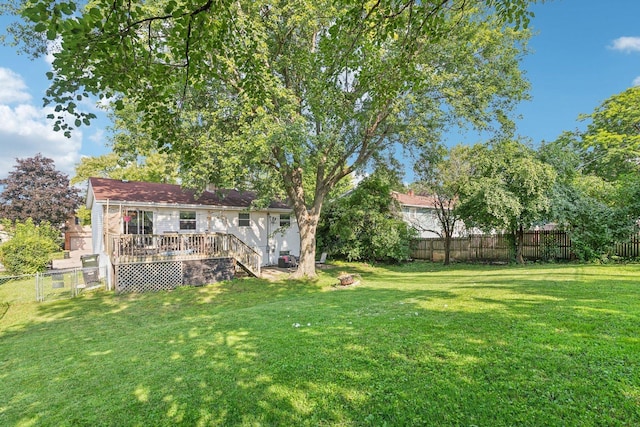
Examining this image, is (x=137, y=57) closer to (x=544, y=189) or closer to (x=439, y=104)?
(x=439, y=104)

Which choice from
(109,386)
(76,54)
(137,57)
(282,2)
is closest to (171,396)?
(109,386)

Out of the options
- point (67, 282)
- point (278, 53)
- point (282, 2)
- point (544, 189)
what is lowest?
point (67, 282)

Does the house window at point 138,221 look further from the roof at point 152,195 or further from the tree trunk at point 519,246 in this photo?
the tree trunk at point 519,246

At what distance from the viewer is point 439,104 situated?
11.0 metres

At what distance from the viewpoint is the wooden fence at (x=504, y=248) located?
13.3 m

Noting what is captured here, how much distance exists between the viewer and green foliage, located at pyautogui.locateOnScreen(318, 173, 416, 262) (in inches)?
688

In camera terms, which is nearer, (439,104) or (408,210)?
(439,104)

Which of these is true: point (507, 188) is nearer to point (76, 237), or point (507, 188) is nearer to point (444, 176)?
point (444, 176)

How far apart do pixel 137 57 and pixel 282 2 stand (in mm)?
9281

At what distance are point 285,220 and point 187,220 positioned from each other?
5834mm

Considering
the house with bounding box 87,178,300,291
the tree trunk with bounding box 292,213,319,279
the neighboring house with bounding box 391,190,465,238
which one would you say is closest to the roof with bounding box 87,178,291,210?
the house with bounding box 87,178,300,291

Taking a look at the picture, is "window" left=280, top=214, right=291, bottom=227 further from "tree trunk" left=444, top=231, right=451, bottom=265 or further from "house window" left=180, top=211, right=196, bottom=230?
"tree trunk" left=444, top=231, right=451, bottom=265

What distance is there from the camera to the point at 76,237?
33562mm

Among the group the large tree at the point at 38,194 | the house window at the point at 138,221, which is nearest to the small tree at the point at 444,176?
the house window at the point at 138,221
